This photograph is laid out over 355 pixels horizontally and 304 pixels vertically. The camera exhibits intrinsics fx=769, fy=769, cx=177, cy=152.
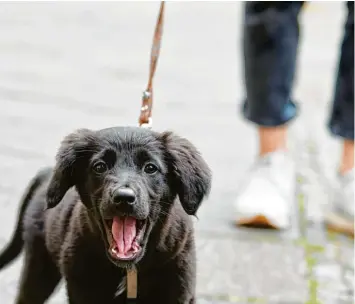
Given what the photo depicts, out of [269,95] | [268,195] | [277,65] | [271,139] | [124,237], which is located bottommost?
[124,237]

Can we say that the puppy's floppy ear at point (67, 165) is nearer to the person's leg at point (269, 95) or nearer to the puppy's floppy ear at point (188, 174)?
the puppy's floppy ear at point (188, 174)

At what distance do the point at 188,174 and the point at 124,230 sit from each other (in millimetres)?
230

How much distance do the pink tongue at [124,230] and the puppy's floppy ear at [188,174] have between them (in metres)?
0.17

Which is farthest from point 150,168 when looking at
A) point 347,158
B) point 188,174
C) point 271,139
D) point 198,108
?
point 198,108

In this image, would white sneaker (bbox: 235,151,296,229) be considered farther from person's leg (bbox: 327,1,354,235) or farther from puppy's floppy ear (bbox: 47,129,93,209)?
puppy's floppy ear (bbox: 47,129,93,209)

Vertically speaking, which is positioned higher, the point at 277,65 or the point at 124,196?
the point at 277,65

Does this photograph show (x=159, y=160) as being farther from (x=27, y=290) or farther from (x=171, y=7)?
(x=171, y=7)

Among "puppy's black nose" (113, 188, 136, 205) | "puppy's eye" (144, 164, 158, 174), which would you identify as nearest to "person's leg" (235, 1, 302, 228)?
"puppy's eye" (144, 164, 158, 174)

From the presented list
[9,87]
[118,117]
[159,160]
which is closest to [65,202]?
[159,160]

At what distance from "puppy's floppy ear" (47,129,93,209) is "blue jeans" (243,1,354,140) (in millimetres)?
1512

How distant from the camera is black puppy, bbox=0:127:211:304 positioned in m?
1.74

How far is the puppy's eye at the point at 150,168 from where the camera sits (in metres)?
1.83

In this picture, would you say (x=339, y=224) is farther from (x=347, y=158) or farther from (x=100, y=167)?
(x=100, y=167)

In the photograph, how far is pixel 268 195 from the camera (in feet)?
10.9
